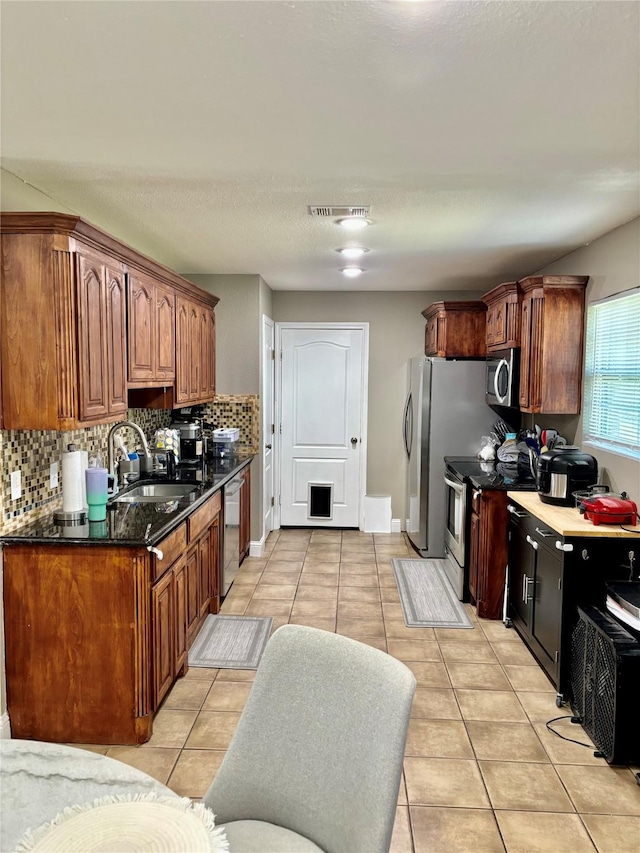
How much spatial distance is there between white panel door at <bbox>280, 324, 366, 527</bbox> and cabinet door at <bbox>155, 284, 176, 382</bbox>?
7.66 feet

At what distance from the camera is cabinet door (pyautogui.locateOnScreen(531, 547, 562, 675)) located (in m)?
3.05

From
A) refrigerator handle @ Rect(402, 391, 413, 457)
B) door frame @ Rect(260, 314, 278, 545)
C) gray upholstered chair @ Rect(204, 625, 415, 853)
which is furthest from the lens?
refrigerator handle @ Rect(402, 391, 413, 457)

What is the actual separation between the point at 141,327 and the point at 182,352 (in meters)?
0.86

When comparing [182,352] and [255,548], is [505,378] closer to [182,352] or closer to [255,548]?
[182,352]

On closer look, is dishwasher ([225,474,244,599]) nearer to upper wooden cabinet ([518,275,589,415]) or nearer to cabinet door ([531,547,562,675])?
cabinet door ([531,547,562,675])

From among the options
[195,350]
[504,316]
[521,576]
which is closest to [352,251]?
[504,316]

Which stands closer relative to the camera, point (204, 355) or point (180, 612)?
point (180, 612)

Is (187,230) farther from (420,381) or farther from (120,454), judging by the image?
(420,381)

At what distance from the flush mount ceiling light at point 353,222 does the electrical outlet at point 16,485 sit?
207 cm

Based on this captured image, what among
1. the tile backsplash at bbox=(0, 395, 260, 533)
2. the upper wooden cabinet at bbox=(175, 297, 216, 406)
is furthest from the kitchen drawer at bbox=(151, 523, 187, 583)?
the upper wooden cabinet at bbox=(175, 297, 216, 406)

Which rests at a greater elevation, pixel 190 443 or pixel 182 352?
pixel 182 352

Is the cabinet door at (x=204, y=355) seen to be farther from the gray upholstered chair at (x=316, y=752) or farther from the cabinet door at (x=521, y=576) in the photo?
the gray upholstered chair at (x=316, y=752)

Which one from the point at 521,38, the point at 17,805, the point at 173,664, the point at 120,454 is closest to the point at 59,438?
the point at 120,454

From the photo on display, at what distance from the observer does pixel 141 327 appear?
3.42 m
